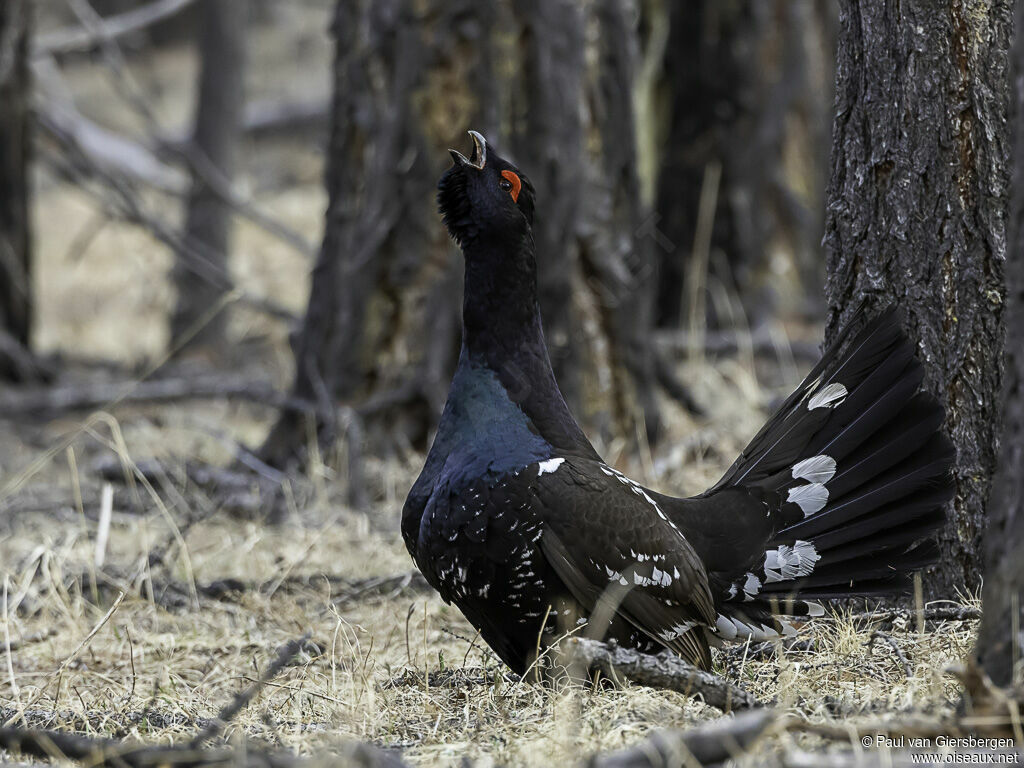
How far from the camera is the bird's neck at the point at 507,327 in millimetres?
3650

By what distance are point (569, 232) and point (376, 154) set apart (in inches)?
44.5

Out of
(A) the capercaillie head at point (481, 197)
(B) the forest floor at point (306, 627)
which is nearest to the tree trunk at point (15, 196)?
(B) the forest floor at point (306, 627)

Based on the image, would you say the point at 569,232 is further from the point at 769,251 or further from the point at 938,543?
the point at 769,251

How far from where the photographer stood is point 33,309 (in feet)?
29.6

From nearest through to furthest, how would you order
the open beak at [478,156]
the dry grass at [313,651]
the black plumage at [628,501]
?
1. the dry grass at [313,651]
2. the black plumage at [628,501]
3. the open beak at [478,156]

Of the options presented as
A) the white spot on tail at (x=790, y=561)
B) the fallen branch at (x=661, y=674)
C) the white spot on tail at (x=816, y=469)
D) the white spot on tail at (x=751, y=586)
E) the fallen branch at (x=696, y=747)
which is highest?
the white spot on tail at (x=816, y=469)

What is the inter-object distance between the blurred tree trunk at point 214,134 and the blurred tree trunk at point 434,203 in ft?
17.5

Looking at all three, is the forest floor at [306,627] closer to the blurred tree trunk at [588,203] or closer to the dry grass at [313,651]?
the dry grass at [313,651]

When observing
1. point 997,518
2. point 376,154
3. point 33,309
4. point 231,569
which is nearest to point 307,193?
point 33,309

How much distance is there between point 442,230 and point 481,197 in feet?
8.14

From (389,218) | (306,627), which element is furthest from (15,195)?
(306,627)

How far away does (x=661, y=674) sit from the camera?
2617 mm

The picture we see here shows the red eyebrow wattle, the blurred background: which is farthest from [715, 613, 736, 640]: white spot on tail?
the blurred background

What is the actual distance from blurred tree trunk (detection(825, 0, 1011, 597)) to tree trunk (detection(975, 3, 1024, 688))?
3.35 feet
